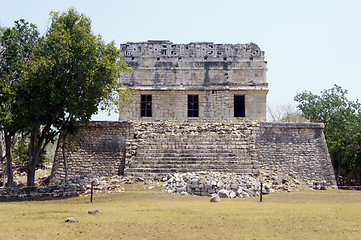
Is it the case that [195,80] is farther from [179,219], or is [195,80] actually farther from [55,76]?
[179,219]

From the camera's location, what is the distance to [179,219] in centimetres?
987

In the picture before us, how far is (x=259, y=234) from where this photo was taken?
845cm

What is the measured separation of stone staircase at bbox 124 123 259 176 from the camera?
17.4m

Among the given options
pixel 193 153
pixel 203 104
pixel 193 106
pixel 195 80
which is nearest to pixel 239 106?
pixel 203 104

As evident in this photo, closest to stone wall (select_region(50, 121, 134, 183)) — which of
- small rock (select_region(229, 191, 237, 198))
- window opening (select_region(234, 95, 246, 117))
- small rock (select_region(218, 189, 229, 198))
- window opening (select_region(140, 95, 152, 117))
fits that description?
window opening (select_region(140, 95, 152, 117))

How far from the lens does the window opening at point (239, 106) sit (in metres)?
23.6

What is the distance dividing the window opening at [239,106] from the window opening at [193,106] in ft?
7.32

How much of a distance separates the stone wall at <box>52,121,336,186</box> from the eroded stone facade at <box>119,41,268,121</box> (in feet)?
8.03

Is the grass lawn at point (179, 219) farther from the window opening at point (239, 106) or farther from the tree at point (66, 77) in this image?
the window opening at point (239, 106)

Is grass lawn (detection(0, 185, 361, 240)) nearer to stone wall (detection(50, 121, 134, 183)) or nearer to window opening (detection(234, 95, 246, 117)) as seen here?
stone wall (detection(50, 121, 134, 183))

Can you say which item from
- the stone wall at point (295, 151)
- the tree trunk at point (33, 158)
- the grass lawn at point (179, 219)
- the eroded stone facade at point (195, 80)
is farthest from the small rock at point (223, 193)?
the eroded stone facade at point (195, 80)

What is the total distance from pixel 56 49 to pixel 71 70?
0.97 meters

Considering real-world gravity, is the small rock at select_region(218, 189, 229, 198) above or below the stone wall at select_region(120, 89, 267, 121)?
below

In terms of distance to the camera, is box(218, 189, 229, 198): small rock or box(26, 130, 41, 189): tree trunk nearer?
box(218, 189, 229, 198): small rock
